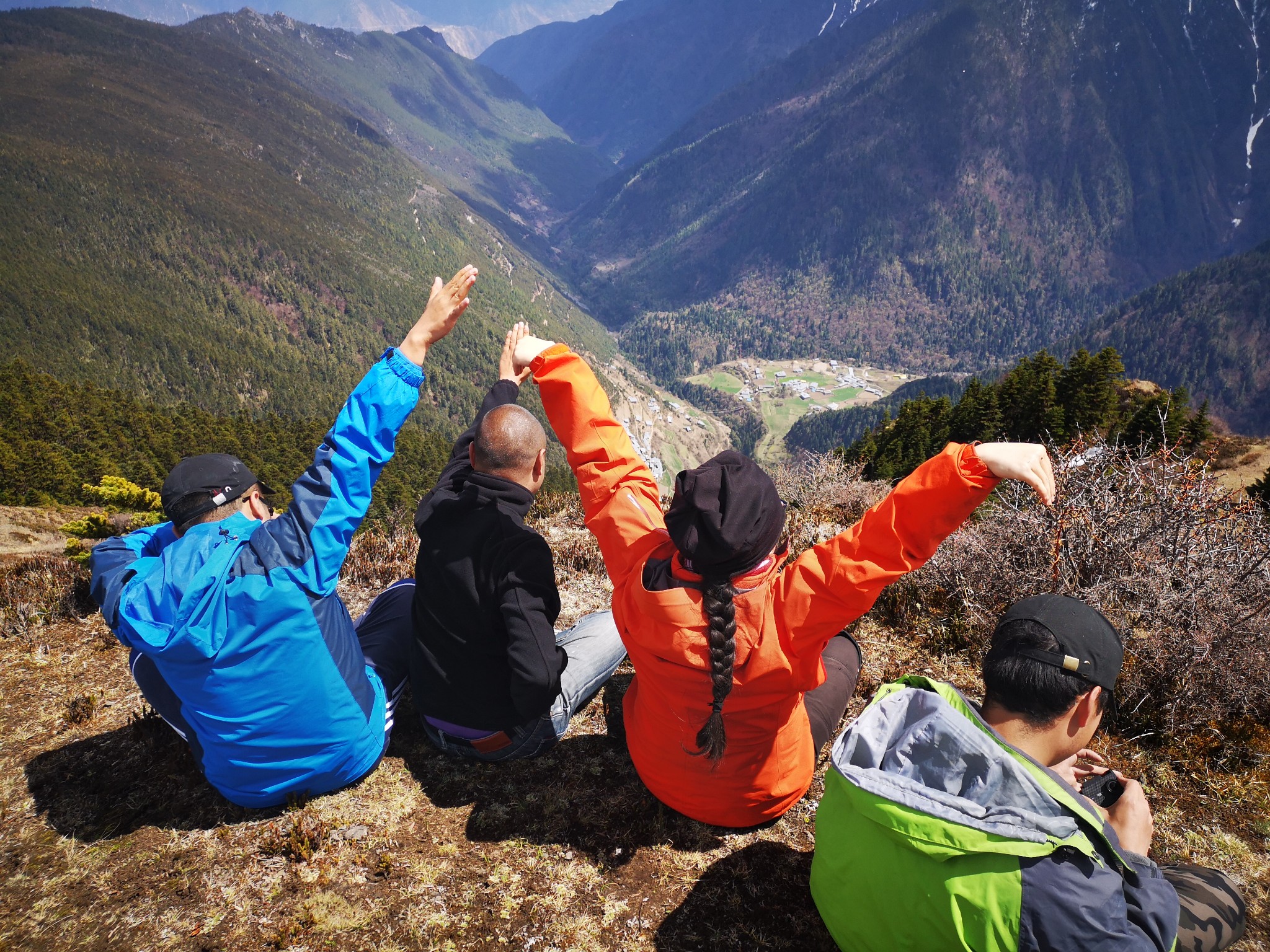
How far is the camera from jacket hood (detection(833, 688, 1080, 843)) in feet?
7.52

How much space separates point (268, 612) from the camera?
11.4 ft

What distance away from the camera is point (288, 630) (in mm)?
3598

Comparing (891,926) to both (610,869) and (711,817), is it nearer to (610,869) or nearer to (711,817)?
(711,817)

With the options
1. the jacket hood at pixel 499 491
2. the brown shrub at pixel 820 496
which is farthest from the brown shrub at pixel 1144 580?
the jacket hood at pixel 499 491

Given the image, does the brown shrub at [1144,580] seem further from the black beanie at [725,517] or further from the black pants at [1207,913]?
the black beanie at [725,517]

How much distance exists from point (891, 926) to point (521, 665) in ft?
7.34

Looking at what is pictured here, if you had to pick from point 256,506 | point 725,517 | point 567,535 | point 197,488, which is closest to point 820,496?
point 567,535

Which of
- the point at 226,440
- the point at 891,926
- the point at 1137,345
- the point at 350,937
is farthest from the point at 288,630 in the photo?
the point at 1137,345

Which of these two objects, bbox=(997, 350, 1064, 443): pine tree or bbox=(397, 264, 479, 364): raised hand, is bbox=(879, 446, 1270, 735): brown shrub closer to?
bbox=(397, 264, 479, 364): raised hand

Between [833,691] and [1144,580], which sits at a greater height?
[1144,580]

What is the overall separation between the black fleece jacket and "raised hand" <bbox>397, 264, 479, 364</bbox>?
0.64 m

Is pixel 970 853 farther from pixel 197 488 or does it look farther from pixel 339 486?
pixel 197 488

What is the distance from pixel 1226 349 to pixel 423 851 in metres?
263

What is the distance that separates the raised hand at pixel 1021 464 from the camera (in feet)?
8.77
